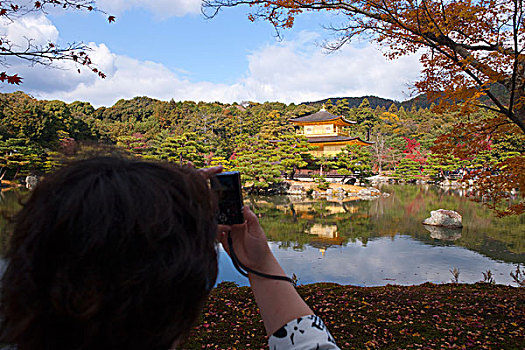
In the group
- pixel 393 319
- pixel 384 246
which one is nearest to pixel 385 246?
pixel 384 246

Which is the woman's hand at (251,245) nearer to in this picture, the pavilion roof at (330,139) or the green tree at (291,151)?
the green tree at (291,151)

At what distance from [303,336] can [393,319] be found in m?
2.72

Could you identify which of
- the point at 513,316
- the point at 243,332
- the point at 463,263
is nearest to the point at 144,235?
the point at 243,332

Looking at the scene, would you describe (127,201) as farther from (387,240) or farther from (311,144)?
(311,144)

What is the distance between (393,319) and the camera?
9.30 ft

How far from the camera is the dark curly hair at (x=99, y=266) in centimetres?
35

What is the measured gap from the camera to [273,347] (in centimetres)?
54

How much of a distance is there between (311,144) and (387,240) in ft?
45.3

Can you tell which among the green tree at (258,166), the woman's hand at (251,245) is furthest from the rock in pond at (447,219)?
the woman's hand at (251,245)

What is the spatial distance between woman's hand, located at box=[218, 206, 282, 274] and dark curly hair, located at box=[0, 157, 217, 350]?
210mm

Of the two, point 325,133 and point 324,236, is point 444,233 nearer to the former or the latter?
point 324,236

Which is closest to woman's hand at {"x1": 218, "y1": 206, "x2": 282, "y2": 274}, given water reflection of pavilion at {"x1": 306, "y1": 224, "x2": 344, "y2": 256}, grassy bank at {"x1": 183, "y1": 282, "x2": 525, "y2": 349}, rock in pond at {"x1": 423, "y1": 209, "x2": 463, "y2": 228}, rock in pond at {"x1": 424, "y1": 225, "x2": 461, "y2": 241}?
grassy bank at {"x1": 183, "y1": 282, "x2": 525, "y2": 349}

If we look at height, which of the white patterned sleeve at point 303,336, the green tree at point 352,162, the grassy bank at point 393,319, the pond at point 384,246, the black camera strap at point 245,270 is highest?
the black camera strap at point 245,270

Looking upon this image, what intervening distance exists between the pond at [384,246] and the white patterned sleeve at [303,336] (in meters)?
4.44
